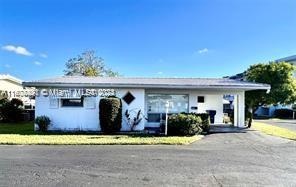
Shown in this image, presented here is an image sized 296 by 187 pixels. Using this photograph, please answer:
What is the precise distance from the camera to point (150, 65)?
3744 cm

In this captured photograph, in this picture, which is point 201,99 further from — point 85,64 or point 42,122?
point 85,64

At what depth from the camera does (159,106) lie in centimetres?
2003

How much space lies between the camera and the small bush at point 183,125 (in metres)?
15.7

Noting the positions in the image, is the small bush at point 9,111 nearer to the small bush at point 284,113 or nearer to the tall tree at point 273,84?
the tall tree at point 273,84

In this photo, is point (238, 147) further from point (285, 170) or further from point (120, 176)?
point (120, 176)

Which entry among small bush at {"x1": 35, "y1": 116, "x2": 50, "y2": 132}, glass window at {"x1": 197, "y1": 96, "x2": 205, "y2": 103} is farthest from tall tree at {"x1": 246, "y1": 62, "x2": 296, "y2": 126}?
small bush at {"x1": 35, "y1": 116, "x2": 50, "y2": 132}

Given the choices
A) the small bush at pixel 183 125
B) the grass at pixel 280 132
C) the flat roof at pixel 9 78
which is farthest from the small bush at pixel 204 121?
the flat roof at pixel 9 78

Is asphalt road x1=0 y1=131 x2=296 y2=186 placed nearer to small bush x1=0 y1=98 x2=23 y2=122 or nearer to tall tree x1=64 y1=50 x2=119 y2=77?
small bush x1=0 y1=98 x2=23 y2=122

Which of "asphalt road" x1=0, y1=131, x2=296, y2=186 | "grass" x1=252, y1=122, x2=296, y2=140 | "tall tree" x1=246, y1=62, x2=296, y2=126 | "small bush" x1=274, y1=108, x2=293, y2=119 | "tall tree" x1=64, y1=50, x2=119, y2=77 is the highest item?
"tall tree" x1=64, y1=50, x2=119, y2=77

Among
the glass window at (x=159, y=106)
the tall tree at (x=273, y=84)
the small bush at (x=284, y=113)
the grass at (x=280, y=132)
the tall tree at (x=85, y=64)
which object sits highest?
the tall tree at (x=85, y=64)

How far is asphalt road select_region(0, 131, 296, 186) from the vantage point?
7.16 meters

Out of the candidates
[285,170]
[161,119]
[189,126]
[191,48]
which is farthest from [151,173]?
[191,48]

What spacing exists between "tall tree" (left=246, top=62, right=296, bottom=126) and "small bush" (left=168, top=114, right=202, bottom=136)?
262 inches

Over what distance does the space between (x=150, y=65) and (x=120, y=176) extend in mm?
30347
